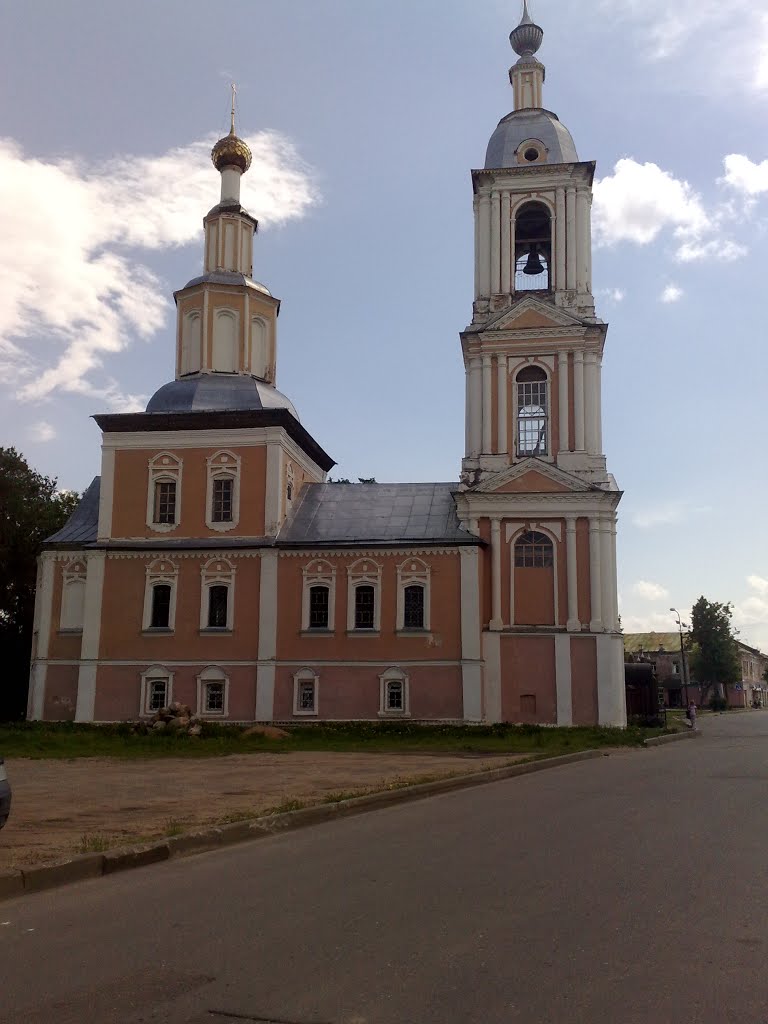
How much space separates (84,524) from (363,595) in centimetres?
1096

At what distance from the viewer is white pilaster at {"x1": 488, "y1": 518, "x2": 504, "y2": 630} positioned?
31719mm

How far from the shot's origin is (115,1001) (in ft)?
16.0

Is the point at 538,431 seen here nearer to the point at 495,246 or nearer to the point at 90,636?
the point at 495,246

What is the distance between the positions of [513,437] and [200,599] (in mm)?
12149

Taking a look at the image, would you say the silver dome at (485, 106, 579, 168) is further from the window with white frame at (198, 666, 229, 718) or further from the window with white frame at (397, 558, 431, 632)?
the window with white frame at (198, 666, 229, 718)

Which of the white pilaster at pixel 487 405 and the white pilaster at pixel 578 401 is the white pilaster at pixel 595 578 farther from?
the white pilaster at pixel 487 405

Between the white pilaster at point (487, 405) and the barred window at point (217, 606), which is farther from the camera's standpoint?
the white pilaster at point (487, 405)

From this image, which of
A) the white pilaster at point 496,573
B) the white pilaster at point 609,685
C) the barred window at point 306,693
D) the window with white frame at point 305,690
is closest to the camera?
the white pilaster at point 609,685

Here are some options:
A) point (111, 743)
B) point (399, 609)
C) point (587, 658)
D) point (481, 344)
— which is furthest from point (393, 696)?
point (481, 344)

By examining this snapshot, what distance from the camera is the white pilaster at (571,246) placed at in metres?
34.2

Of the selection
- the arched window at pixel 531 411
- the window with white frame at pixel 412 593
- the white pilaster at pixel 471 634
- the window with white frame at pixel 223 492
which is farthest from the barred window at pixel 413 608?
the window with white frame at pixel 223 492

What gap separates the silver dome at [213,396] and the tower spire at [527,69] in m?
15.0

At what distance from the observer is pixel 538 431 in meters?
33.8

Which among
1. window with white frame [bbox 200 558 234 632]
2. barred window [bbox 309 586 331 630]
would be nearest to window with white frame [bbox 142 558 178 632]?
window with white frame [bbox 200 558 234 632]
